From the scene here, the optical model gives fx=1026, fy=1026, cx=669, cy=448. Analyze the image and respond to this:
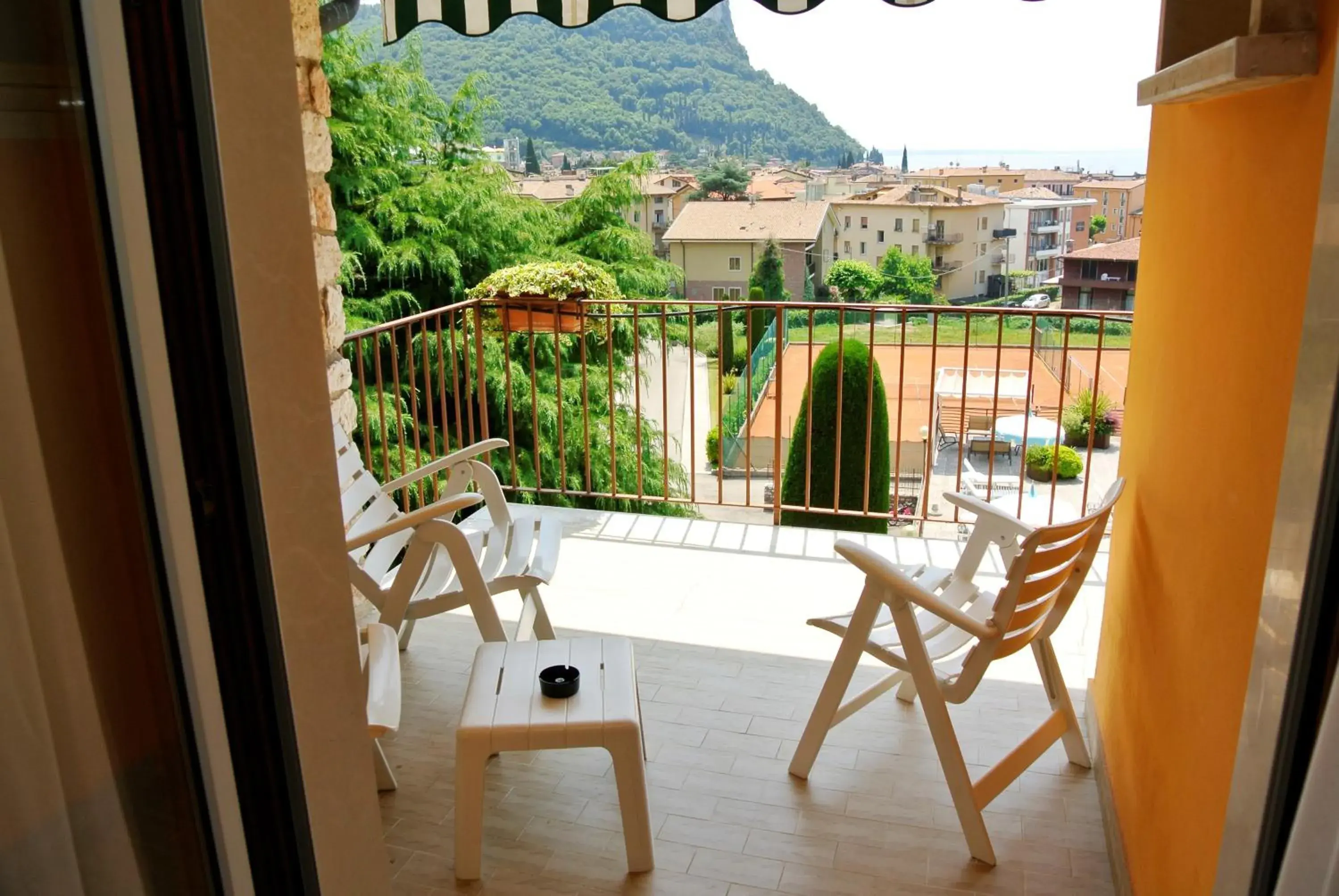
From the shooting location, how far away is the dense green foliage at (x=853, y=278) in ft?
A: 25.3

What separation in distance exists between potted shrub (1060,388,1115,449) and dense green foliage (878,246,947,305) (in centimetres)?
253

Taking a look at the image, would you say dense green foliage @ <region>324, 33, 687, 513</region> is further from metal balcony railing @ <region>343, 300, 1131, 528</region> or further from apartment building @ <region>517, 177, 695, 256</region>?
metal balcony railing @ <region>343, 300, 1131, 528</region>

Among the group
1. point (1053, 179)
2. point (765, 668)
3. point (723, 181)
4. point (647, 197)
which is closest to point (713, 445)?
point (723, 181)

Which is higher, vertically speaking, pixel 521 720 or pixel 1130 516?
pixel 1130 516

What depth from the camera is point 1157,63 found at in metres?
1.94

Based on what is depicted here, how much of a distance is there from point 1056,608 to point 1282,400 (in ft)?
4.64

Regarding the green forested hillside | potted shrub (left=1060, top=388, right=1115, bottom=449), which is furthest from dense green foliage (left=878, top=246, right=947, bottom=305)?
the green forested hillside

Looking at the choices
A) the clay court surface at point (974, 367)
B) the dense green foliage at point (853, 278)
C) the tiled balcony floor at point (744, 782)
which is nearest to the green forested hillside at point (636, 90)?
the dense green foliage at point (853, 278)

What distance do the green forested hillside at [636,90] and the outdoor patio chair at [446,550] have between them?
7359mm

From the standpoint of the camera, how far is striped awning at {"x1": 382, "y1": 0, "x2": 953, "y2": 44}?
2717mm

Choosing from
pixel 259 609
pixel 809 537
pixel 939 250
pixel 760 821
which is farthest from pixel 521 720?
pixel 939 250

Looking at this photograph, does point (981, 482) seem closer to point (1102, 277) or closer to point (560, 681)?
point (1102, 277)

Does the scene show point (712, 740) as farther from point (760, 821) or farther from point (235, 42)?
point (235, 42)

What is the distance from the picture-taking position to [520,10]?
3.02 meters
